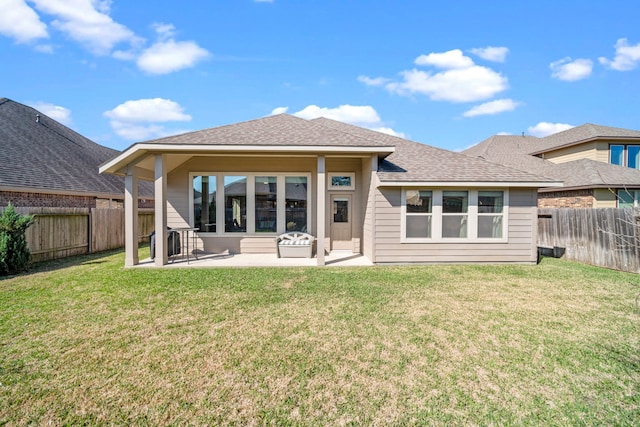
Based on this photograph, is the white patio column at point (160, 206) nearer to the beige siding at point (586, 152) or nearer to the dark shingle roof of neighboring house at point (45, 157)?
the dark shingle roof of neighboring house at point (45, 157)

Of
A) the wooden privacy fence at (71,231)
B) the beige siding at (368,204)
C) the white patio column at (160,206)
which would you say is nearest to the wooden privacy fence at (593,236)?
the beige siding at (368,204)

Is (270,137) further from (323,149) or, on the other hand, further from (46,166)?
(46,166)

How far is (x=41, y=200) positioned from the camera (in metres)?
10.6

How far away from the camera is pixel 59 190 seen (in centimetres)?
1105

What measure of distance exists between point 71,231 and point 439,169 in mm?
11827

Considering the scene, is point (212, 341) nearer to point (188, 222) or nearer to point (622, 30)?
point (188, 222)

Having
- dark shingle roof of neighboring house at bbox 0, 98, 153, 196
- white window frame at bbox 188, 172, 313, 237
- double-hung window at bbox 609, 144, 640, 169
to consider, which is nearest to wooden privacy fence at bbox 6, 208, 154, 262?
dark shingle roof of neighboring house at bbox 0, 98, 153, 196

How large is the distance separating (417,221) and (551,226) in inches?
219

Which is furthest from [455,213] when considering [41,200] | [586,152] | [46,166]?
[46,166]

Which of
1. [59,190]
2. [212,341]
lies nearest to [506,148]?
[212,341]

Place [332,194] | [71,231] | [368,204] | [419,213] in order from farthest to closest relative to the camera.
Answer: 1. [332,194]
2. [71,231]
3. [368,204]
4. [419,213]

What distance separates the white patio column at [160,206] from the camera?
26.5 ft

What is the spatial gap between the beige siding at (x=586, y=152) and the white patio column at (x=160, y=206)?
63.1ft

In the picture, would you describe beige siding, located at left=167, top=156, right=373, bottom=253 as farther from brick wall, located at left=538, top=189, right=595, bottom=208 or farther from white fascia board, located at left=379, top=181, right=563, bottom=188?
brick wall, located at left=538, top=189, right=595, bottom=208
